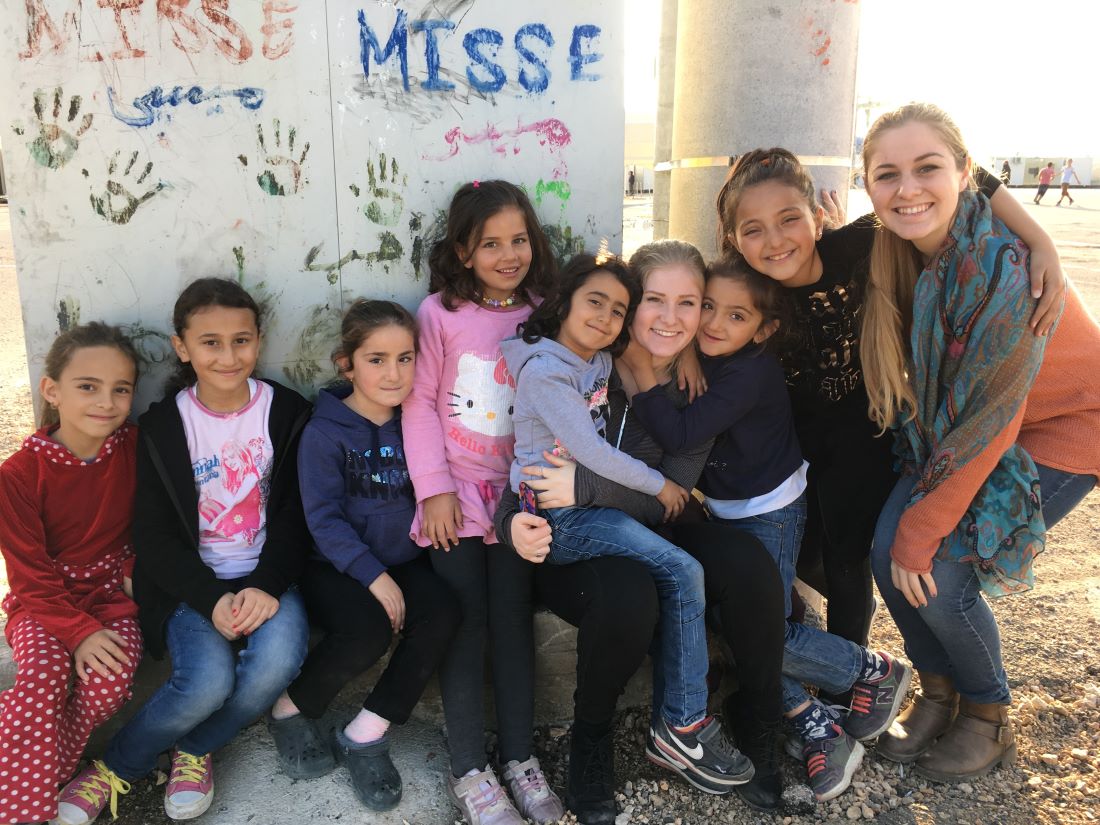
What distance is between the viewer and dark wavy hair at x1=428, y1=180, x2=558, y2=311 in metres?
2.74

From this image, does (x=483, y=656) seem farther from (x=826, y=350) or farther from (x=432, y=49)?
(x=432, y=49)

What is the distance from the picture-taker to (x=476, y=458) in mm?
2639

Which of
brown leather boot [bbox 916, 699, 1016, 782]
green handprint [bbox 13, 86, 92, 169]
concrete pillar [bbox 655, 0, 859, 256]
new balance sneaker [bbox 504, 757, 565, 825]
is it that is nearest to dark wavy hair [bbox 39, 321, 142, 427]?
green handprint [bbox 13, 86, 92, 169]

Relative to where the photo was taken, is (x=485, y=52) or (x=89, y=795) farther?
(x=485, y=52)

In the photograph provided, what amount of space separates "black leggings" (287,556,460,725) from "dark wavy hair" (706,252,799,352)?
1316 millimetres

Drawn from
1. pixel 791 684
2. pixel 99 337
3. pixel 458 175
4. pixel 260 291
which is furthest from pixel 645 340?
pixel 99 337

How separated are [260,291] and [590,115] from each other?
1.40 m

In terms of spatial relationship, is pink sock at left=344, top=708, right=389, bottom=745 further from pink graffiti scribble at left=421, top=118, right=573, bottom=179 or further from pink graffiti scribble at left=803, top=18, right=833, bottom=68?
pink graffiti scribble at left=803, top=18, right=833, bottom=68

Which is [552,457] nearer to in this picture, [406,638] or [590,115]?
[406,638]

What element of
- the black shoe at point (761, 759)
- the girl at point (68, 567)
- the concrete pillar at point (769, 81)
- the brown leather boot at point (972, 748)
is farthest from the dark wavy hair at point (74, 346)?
the brown leather boot at point (972, 748)

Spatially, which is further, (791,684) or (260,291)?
(260,291)

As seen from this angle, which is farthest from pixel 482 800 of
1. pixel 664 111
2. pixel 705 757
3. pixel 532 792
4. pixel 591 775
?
pixel 664 111

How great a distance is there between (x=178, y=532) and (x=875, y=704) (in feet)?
7.36

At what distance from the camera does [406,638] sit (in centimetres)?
233
